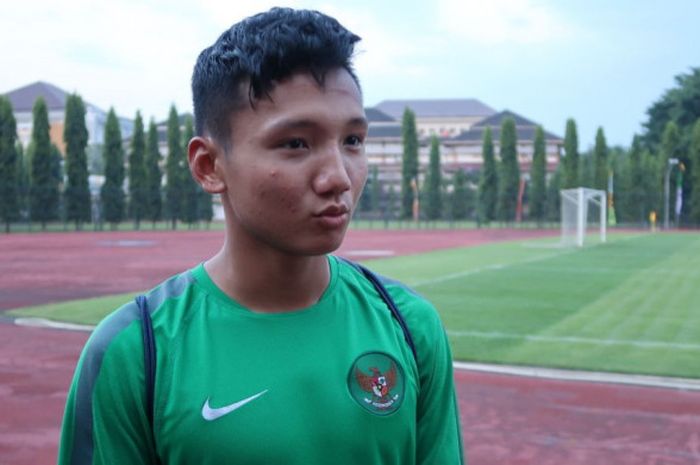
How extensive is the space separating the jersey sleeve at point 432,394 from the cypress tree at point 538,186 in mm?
56287

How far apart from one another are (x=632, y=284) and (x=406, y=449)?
1530 cm

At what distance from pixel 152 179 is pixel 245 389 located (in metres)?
48.6

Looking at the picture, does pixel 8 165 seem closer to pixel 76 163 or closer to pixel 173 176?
pixel 76 163

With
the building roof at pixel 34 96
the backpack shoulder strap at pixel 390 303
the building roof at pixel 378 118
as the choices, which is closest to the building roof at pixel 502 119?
the building roof at pixel 378 118

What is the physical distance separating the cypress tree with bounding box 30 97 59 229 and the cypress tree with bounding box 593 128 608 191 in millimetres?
34440

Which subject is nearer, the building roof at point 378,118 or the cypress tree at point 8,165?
the cypress tree at point 8,165

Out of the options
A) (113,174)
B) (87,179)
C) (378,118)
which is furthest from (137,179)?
(378,118)

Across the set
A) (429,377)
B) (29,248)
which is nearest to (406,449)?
(429,377)

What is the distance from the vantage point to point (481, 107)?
384ft

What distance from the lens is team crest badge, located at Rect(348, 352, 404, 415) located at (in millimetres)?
1504

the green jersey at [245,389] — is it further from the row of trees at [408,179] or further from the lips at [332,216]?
the row of trees at [408,179]

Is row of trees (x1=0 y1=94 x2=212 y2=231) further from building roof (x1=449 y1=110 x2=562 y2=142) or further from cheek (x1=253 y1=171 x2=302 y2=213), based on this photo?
building roof (x1=449 y1=110 x2=562 y2=142)

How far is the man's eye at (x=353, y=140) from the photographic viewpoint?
5.09 feet

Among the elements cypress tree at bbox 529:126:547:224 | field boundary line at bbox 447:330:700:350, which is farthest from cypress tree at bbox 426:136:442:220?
field boundary line at bbox 447:330:700:350
